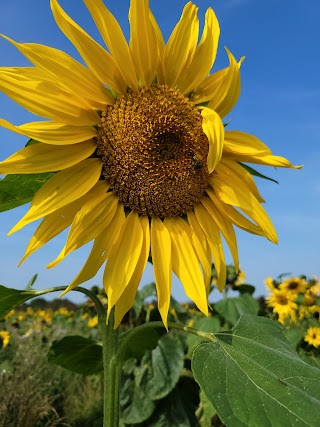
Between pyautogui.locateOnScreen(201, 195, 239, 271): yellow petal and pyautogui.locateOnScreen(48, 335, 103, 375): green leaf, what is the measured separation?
630 mm

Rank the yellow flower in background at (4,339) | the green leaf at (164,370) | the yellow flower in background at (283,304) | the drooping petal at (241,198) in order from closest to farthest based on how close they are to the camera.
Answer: the drooping petal at (241,198), the green leaf at (164,370), the yellow flower in background at (283,304), the yellow flower in background at (4,339)

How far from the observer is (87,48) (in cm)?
152

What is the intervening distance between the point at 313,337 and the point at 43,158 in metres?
4.11

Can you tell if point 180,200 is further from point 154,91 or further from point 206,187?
point 154,91

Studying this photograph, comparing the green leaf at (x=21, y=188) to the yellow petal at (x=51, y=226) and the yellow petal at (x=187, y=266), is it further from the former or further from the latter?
the yellow petal at (x=187, y=266)

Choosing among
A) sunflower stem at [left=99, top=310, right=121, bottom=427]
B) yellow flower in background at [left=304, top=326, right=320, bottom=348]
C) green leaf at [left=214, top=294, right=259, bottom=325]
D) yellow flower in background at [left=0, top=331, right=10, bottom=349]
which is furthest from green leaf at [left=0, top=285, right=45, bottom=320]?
yellow flower in background at [left=0, top=331, right=10, bottom=349]

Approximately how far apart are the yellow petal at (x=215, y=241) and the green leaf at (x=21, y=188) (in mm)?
462

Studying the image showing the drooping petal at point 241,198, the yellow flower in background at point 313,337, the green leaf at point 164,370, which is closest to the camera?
the drooping petal at point 241,198

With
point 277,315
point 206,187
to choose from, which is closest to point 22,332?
point 277,315

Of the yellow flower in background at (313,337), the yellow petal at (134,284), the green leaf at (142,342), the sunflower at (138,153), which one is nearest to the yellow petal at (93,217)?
the sunflower at (138,153)

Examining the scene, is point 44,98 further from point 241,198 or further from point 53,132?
point 241,198

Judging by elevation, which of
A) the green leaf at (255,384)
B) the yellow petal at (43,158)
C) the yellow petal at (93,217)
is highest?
the yellow petal at (43,158)

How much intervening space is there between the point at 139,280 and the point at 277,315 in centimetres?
481

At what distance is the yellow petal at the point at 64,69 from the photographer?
1.48 metres
